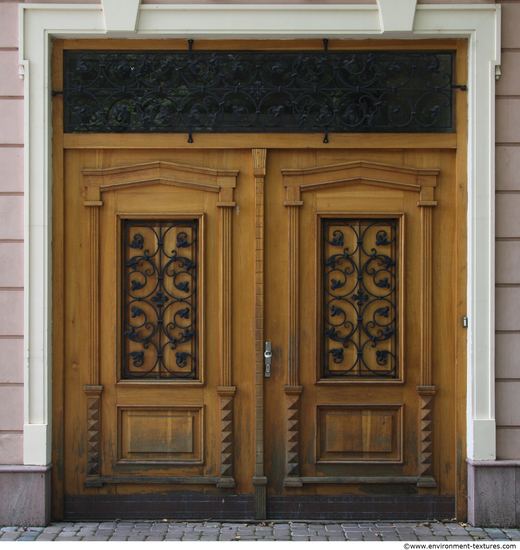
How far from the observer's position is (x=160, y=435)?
4.44 metres

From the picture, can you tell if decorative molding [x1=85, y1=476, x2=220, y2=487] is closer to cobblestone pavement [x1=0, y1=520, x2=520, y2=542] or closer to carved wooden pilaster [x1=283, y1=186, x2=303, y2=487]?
cobblestone pavement [x1=0, y1=520, x2=520, y2=542]

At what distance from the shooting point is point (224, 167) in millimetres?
4457

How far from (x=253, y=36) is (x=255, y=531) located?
3.70 m

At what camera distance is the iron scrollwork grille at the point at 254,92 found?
439 cm

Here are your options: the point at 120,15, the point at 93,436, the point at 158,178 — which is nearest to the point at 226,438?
the point at 93,436

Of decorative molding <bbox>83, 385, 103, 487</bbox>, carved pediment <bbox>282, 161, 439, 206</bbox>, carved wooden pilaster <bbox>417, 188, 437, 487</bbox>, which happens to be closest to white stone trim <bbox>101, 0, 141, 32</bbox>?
carved pediment <bbox>282, 161, 439, 206</bbox>

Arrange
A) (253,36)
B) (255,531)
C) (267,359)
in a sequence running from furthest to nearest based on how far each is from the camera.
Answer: (267,359), (253,36), (255,531)

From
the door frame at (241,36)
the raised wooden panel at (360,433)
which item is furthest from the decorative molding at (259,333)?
the door frame at (241,36)

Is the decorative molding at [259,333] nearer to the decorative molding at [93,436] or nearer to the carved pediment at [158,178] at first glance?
the carved pediment at [158,178]

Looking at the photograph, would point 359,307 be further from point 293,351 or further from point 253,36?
point 253,36

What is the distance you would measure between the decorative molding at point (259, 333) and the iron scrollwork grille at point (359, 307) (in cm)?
50

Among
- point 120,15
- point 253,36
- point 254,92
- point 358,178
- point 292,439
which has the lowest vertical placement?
point 292,439

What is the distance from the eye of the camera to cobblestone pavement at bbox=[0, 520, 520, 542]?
4074 millimetres

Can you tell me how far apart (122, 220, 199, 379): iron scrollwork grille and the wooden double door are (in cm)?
1
